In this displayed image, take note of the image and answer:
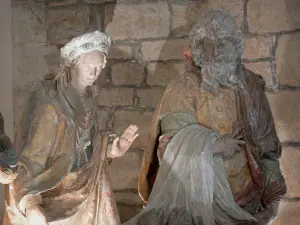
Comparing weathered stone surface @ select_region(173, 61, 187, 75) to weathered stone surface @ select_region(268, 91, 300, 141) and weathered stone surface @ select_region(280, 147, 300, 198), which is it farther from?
weathered stone surface @ select_region(280, 147, 300, 198)

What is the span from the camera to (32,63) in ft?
15.8

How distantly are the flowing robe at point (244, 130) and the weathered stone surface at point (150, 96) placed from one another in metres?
0.84

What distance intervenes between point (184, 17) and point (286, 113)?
93 cm

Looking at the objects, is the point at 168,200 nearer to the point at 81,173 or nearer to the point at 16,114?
the point at 81,173

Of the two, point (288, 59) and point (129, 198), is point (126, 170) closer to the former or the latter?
point (129, 198)

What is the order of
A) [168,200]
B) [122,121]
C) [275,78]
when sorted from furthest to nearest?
[122,121] → [275,78] → [168,200]

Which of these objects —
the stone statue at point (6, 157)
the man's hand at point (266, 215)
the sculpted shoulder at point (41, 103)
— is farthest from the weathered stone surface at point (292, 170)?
the stone statue at point (6, 157)

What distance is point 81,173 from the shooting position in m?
3.60

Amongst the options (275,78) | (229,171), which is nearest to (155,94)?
(275,78)

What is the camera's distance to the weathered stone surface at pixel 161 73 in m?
4.63

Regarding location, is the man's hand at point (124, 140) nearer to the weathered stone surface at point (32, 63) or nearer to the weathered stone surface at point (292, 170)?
the weathered stone surface at point (292, 170)

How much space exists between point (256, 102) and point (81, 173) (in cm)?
102

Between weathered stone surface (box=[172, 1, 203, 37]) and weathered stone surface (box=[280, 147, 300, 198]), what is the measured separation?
1.04 metres

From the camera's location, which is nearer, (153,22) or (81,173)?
(81,173)
